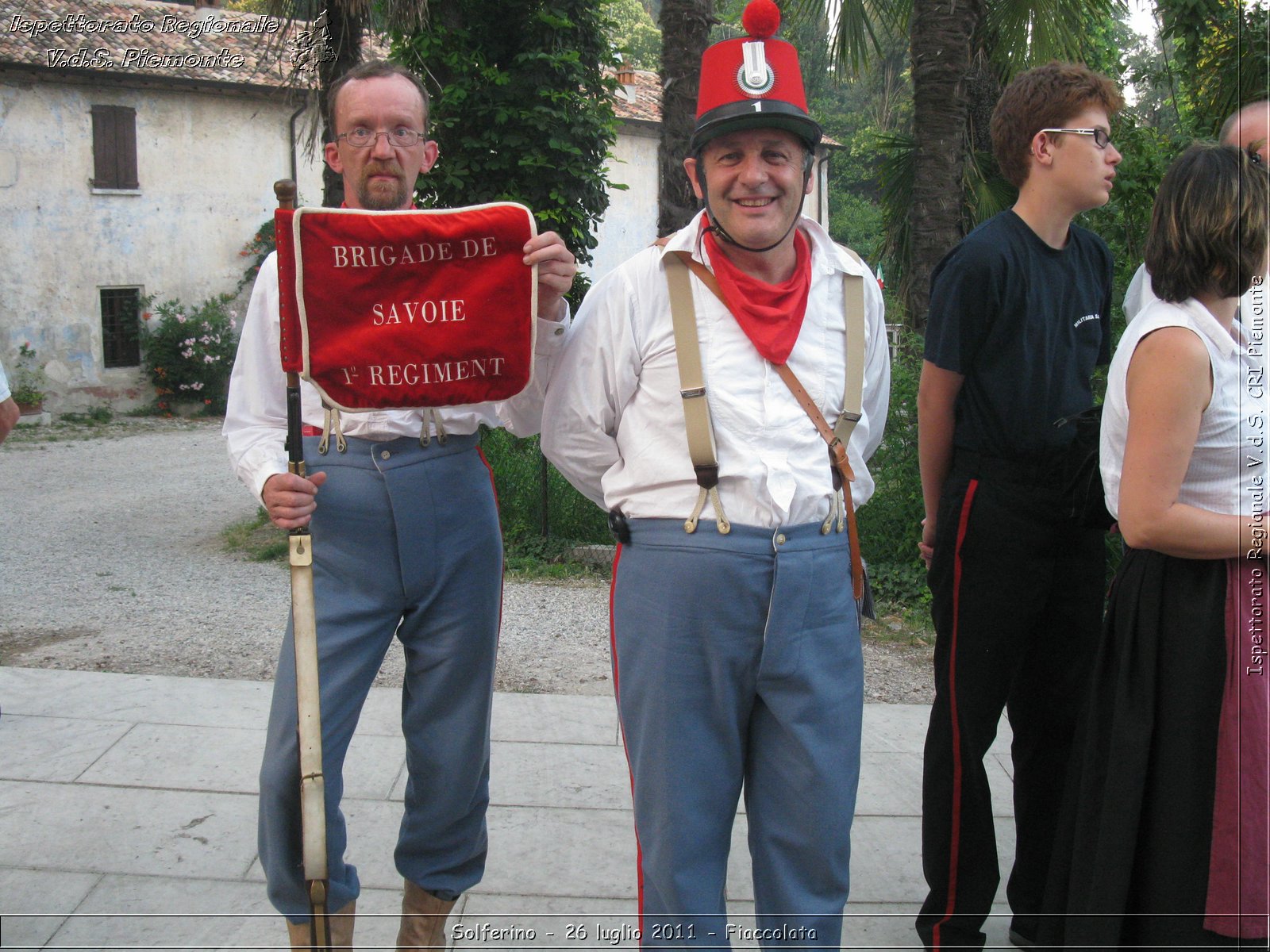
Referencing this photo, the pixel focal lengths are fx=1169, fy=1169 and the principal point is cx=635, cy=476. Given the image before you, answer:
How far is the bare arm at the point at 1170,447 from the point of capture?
2334 mm

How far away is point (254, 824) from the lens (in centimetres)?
379

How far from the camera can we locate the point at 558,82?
8.91 meters

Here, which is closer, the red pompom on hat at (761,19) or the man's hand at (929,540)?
the red pompom on hat at (761,19)

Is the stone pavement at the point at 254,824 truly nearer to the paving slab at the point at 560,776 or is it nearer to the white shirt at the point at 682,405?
the paving slab at the point at 560,776

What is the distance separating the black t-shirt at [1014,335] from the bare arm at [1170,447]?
1.84 feet

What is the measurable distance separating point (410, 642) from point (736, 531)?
961 millimetres

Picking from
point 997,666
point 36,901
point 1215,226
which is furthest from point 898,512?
point 36,901

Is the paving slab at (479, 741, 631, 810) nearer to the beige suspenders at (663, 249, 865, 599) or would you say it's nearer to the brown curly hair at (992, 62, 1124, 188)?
the beige suspenders at (663, 249, 865, 599)

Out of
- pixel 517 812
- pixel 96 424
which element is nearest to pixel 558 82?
pixel 517 812

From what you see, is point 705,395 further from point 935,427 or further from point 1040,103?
point 1040,103

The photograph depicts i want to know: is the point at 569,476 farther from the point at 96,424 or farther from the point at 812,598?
the point at 96,424

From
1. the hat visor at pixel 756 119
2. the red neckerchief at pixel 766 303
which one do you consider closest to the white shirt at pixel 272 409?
the red neckerchief at pixel 766 303

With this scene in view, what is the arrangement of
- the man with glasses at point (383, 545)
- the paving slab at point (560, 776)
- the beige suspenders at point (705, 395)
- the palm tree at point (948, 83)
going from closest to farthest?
the beige suspenders at point (705, 395) < the man with glasses at point (383, 545) < the paving slab at point (560, 776) < the palm tree at point (948, 83)

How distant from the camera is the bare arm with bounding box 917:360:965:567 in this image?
10.1ft
